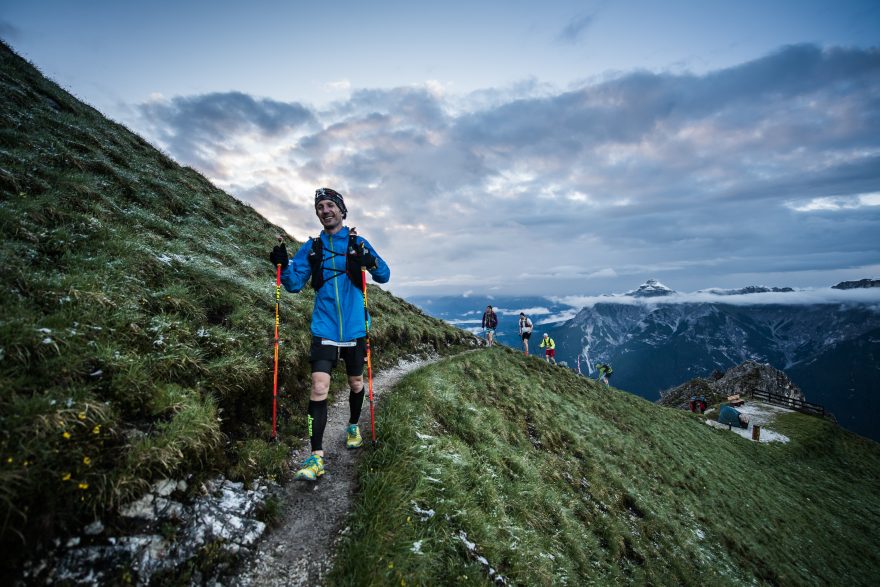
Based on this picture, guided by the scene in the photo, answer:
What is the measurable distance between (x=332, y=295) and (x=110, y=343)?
3605 mm

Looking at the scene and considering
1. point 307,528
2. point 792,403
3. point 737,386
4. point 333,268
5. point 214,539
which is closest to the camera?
point 214,539

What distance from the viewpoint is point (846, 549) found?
19938 millimetres

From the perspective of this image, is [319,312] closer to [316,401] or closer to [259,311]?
[316,401]

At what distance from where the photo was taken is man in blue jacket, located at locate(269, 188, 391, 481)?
21.3ft

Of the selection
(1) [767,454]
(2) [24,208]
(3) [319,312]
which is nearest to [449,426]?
(3) [319,312]

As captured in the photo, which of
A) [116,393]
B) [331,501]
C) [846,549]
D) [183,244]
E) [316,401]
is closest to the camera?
[116,393]

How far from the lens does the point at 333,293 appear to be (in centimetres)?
687

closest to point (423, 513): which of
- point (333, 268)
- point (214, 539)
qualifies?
point (214, 539)

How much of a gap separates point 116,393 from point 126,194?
1260 centimetres

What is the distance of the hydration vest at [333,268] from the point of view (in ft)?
22.8

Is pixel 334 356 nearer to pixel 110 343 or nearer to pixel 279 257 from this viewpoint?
pixel 279 257

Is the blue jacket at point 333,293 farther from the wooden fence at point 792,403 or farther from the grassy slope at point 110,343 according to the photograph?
the wooden fence at point 792,403

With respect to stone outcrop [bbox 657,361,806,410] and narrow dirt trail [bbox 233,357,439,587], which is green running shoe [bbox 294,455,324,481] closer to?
narrow dirt trail [bbox 233,357,439,587]

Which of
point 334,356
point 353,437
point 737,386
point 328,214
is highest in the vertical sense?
point 328,214
